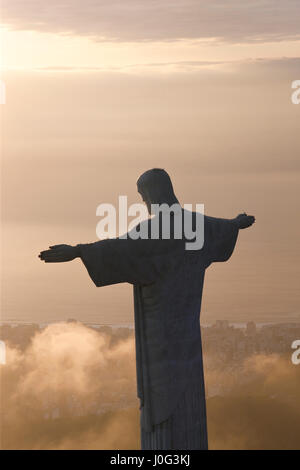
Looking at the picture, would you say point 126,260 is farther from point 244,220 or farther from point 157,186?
point 244,220

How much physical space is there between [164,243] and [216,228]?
2.22 ft

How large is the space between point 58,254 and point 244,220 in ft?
6.70

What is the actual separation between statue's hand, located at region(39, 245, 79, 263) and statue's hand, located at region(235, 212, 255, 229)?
181 centimetres

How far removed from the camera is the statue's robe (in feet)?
40.7

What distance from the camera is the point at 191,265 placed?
12.7m

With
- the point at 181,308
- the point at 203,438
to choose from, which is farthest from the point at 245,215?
the point at 203,438

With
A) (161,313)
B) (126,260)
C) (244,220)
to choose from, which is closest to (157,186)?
(126,260)

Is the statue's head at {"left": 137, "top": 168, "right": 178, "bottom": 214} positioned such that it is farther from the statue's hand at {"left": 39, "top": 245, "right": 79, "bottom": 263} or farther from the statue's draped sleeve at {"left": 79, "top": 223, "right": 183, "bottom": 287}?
the statue's hand at {"left": 39, "top": 245, "right": 79, "bottom": 263}

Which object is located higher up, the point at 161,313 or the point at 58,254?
the point at 58,254

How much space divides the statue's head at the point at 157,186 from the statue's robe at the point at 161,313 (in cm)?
40

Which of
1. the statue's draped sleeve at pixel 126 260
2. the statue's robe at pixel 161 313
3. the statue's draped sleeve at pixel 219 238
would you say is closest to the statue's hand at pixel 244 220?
the statue's draped sleeve at pixel 219 238

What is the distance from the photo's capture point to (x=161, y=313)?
12.5 metres

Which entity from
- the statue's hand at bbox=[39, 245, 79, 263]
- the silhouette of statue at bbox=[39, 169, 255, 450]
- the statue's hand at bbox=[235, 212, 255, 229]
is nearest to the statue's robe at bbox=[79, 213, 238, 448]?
the silhouette of statue at bbox=[39, 169, 255, 450]
